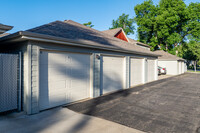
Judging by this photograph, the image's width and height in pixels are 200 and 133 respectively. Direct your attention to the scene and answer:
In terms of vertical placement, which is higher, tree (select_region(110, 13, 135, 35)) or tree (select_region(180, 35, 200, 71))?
tree (select_region(110, 13, 135, 35))

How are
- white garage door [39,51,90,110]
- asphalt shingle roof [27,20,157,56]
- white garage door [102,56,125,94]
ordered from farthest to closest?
1. white garage door [102,56,125,94]
2. asphalt shingle roof [27,20,157,56]
3. white garage door [39,51,90,110]

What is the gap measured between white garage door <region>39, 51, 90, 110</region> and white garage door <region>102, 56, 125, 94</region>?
1.34m

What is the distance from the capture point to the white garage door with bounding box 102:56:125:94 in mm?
7561

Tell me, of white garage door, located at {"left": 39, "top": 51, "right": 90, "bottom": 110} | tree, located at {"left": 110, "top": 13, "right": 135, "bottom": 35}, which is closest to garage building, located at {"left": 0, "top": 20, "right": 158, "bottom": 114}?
white garage door, located at {"left": 39, "top": 51, "right": 90, "bottom": 110}

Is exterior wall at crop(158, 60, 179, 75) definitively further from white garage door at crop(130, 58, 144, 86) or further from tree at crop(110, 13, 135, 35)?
tree at crop(110, 13, 135, 35)

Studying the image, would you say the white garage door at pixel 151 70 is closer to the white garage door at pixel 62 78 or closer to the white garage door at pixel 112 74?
the white garage door at pixel 112 74

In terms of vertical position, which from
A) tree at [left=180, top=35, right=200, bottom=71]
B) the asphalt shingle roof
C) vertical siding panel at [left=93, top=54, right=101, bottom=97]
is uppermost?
tree at [left=180, top=35, right=200, bottom=71]

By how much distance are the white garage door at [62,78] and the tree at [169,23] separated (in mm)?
27665

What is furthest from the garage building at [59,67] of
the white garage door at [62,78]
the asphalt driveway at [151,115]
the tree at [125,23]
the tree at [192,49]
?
the tree at [125,23]

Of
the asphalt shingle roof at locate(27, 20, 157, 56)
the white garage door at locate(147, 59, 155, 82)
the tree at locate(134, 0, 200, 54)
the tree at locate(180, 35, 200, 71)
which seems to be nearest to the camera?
the asphalt shingle roof at locate(27, 20, 157, 56)

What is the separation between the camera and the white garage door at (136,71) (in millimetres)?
10087

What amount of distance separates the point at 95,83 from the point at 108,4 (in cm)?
1728

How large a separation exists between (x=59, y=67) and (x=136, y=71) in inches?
272

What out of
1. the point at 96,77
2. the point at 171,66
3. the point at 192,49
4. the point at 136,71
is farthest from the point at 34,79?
the point at 192,49
